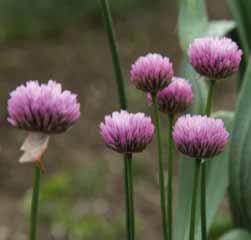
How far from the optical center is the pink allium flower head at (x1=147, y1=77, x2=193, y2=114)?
3.00 ft

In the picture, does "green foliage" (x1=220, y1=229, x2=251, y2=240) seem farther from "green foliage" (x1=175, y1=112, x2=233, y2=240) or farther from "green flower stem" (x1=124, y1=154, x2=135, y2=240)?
"green flower stem" (x1=124, y1=154, x2=135, y2=240)

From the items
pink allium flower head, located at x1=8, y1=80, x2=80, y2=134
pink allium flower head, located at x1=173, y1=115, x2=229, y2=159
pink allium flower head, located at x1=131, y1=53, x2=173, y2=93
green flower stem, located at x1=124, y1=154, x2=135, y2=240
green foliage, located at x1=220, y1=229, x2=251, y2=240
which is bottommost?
green foliage, located at x1=220, y1=229, x2=251, y2=240

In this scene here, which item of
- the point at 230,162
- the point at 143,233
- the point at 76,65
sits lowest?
the point at 143,233

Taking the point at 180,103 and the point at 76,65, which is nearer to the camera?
the point at 180,103

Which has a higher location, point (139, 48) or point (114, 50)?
point (139, 48)

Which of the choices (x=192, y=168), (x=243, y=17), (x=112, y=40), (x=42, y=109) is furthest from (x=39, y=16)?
(x=42, y=109)

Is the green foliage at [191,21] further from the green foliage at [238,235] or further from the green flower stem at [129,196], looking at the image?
the green flower stem at [129,196]

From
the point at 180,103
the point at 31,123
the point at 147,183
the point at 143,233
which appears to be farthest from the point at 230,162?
the point at 147,183

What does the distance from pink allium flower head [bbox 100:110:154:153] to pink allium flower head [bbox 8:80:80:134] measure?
0.09 metres

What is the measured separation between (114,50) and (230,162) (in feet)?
1.00

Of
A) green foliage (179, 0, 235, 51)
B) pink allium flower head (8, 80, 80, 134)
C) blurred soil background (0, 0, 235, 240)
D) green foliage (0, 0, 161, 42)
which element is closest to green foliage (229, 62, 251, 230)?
green foliage (179, 0, 235, 51)

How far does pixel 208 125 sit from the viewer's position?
83 centimetres

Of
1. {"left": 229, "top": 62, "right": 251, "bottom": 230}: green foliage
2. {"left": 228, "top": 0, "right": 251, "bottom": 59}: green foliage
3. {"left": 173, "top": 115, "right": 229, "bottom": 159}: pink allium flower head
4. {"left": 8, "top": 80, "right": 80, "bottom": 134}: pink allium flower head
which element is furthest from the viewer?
{"left": 228, "top": 0, "right": 251, "bottom": 59}: green foliage

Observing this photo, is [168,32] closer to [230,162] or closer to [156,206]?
[156,206]
